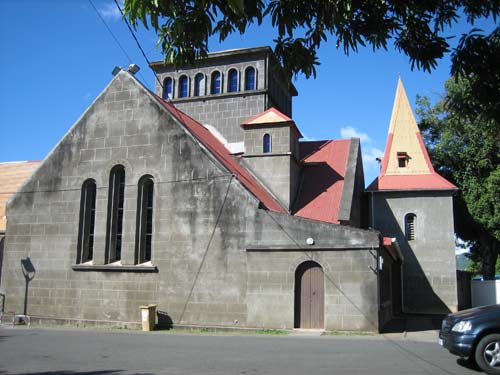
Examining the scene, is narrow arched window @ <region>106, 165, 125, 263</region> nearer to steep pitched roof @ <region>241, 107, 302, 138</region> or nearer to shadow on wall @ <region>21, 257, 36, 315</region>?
shadow on wall @ <region>21, 257, 36, 315</region>

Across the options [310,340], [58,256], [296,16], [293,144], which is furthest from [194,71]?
[296,16]

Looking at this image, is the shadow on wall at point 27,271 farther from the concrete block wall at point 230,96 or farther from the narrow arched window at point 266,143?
the concrete block wall at point 230,96

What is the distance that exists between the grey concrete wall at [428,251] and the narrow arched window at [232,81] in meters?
11.4

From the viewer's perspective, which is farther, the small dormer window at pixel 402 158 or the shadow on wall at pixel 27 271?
the small dormer window at pixel 402 158

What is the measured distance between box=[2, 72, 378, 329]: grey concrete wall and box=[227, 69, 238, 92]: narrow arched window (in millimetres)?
8134

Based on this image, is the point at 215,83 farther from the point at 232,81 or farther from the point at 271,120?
the point at 271,120

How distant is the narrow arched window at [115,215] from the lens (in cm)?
2036

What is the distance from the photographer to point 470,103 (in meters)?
6.41

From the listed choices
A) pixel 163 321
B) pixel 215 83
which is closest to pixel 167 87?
pixel 215 83

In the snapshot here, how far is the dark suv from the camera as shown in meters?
9.28

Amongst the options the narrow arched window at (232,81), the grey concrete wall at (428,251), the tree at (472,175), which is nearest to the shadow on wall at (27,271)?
the narrow arched window at (232,81)

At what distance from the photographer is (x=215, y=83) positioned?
28.9 meters

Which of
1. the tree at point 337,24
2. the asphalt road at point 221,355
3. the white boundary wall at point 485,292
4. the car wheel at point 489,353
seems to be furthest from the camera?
the white boundary wall at point 485,292

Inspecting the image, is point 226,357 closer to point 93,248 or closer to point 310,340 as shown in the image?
point 310,340
